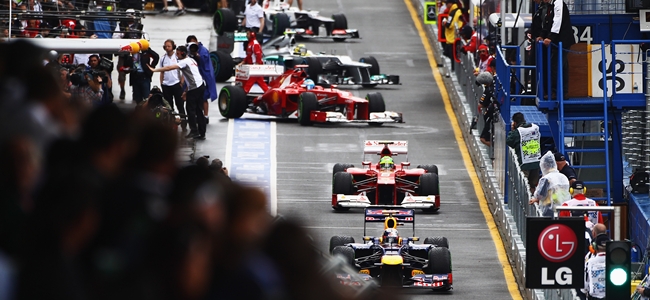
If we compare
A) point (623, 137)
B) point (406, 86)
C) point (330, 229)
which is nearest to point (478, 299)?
point (330, 229)

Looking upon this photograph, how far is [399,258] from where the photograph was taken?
16484 mm

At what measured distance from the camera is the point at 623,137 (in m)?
21.7

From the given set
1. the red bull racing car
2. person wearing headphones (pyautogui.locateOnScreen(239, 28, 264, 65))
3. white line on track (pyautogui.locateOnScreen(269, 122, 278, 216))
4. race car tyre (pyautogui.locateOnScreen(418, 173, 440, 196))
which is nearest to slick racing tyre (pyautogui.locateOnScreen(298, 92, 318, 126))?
white line on track (pyautogui.locateOnScreen(269, 122, 278, 216))

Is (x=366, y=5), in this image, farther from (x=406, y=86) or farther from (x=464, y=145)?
(x=464, y=145)

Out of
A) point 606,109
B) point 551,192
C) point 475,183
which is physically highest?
point 606,109

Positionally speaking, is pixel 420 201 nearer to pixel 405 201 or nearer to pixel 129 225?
pixel 405 201

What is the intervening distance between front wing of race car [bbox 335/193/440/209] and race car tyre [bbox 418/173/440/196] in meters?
0.09

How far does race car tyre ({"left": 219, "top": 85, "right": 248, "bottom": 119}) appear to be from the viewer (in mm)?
27062

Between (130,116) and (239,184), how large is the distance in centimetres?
44

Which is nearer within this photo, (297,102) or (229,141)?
(229,141)

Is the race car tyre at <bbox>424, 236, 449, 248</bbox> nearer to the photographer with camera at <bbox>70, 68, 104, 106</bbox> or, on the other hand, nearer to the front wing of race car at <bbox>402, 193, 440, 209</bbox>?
the front wing of race car at <bbox>402, 193, 440, 209</bbox>

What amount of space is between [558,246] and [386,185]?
943cm

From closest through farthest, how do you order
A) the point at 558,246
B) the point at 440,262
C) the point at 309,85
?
the point at 558,246 → the point at 440,262 → the point at 309,85

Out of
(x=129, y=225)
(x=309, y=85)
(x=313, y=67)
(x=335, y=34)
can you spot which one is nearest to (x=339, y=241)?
(x=309, y=85)
